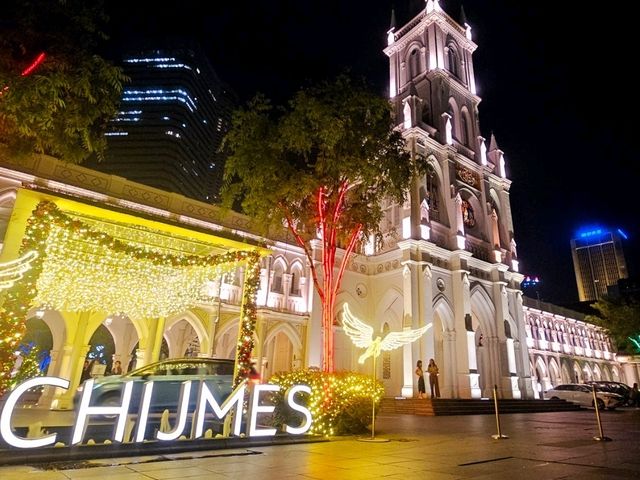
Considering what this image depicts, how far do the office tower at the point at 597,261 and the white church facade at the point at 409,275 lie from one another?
99.1m

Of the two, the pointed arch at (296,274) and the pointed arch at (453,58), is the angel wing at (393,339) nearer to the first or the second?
the pointed arch at (296,274)

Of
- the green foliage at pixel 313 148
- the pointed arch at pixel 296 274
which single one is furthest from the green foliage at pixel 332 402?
the pointed arch at pixel 296 274

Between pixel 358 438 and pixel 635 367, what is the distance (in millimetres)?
53831

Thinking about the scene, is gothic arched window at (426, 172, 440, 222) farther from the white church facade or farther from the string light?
the string light

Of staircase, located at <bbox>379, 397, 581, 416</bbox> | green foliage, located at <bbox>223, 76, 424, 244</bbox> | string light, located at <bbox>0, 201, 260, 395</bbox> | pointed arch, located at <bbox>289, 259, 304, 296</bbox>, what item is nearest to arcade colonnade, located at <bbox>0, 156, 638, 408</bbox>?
pointed arch, located at <bbox>289, 259, 304, 296</bbox>

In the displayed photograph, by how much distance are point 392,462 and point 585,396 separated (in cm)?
2363

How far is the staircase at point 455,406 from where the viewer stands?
18312mm

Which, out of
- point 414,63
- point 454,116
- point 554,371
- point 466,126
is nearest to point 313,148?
point 454,116

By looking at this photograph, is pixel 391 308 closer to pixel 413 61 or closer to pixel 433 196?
pixel 433 196

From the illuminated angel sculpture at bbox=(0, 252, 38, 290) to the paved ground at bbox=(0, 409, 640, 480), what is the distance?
12.6ft

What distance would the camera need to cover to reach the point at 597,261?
112 metres

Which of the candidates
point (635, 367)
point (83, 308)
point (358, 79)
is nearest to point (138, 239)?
point (83, 308)

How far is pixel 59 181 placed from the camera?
52.1 feet

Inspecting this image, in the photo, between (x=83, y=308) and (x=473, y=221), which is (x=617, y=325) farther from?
(x=83, y=308)
